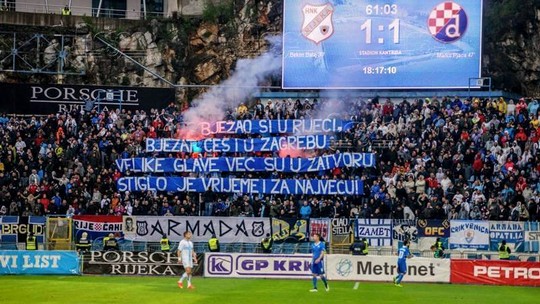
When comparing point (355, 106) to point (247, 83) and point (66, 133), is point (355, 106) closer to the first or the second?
point (247, 83)

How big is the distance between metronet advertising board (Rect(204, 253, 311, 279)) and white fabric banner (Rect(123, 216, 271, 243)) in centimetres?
445

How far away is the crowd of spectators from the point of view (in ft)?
153

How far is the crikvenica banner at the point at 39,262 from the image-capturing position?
43.2m

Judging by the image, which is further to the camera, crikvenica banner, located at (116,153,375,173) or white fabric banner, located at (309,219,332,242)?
crikvenica banner, located at (116,153,375,173)

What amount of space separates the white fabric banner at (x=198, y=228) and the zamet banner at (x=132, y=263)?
4.25 metres

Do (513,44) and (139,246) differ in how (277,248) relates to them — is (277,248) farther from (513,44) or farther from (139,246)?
(513,44)

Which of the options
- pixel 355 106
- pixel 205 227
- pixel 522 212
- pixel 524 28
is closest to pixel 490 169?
pixel 522 212

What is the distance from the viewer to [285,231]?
47031 millimetres

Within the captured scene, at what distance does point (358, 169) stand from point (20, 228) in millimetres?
16383

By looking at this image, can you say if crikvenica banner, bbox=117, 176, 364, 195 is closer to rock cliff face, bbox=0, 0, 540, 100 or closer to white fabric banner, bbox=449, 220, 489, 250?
white fabric banner, bbox=449, 220, 489, 250

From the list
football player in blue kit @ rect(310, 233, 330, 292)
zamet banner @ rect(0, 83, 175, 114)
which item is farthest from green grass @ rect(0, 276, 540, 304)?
zamet banner @ rect(0, 83, 175, 114)

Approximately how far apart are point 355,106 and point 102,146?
13.4 m

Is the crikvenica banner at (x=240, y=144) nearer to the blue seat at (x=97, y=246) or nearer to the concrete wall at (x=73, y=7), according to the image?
the blue seat at (x=97, y=246)

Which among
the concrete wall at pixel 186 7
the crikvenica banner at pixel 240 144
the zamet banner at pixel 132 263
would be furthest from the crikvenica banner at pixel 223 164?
the concrete wall at pixel 186 7
